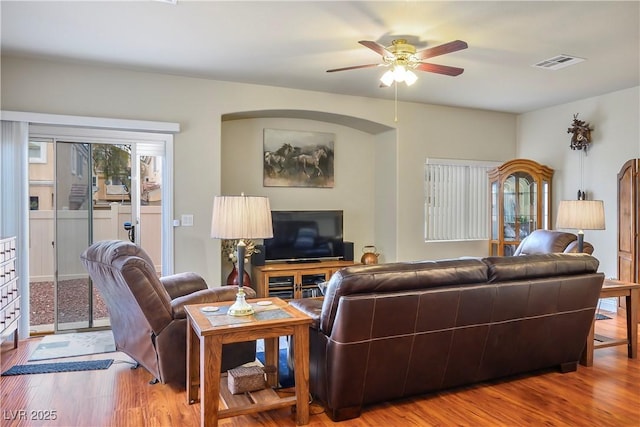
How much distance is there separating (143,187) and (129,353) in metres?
2.85

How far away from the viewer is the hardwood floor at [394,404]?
8.28 ft

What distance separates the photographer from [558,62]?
4.31 metres

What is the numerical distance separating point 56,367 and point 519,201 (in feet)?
18.8

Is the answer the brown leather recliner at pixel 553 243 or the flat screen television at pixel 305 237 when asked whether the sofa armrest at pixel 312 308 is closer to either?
the flat screen television at pixel 305 237

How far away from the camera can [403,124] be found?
5.96m

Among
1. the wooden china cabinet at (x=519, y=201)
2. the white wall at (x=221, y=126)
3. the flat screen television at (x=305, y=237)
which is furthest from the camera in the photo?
the wooden china cabinet at (x=519, y=201)

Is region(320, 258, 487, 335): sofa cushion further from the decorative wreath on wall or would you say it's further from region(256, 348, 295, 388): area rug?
the decorative wreath on wall

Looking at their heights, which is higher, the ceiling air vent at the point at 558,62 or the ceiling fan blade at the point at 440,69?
the ceiling air vent at the point at 558,62

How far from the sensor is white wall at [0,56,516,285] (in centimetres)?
430

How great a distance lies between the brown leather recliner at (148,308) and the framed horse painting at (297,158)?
284cm

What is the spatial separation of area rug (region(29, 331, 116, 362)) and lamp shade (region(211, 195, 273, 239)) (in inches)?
80.6

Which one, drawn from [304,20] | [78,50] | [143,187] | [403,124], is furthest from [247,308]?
[403,124]

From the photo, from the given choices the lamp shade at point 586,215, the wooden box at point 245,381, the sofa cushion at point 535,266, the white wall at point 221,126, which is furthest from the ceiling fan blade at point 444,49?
the wooden box at point 245,381

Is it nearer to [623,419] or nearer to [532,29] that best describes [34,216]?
[532,29]
